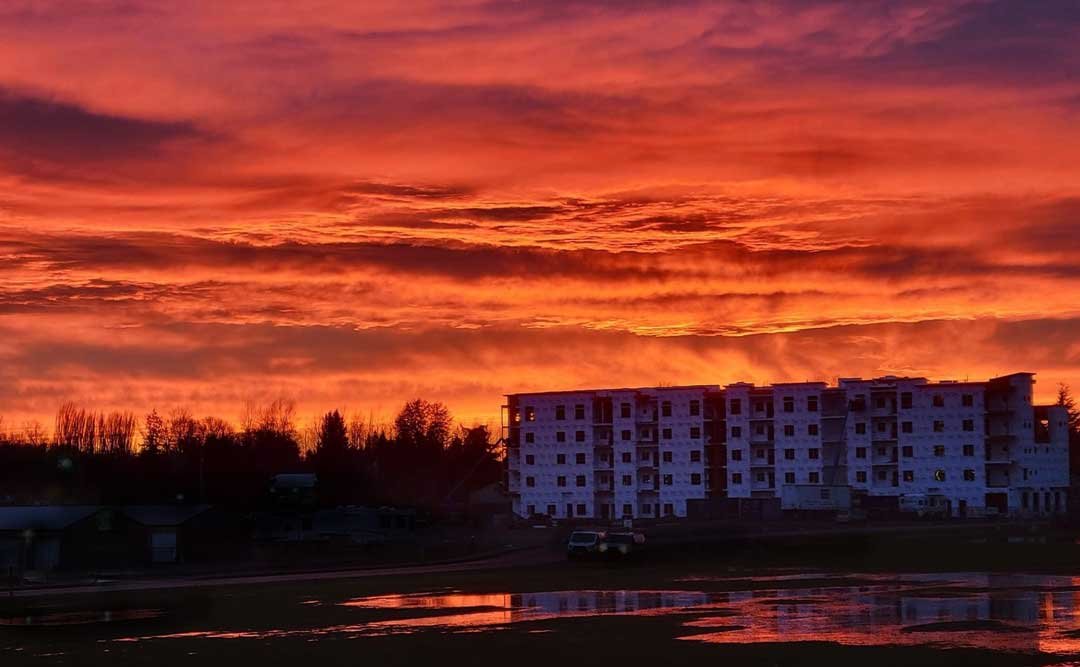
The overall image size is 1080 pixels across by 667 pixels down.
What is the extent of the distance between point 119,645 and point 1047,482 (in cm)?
16096

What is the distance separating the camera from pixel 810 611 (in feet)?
179

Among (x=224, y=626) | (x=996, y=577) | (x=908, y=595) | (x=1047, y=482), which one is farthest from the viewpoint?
(x=1047, y=482)

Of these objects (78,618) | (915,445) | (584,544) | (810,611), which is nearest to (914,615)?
(810,611)

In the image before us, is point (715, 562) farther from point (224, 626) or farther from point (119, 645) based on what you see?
Answer: point (119, 645)

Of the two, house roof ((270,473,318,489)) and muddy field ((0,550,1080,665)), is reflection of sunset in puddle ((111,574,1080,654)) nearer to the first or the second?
muddy field ((0,550,1080,665))

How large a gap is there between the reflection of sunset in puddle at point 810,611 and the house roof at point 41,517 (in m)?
45.2

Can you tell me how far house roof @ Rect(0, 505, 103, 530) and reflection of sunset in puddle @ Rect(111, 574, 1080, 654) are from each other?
45.2 m

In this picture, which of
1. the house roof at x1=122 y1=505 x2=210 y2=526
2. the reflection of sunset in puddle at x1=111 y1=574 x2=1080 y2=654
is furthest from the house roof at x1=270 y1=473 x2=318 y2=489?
the reflection of sunset in puddle at x1=111 y1=574 x2=1080 y2=654

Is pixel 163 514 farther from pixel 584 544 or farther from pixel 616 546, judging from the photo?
pixel 616 546

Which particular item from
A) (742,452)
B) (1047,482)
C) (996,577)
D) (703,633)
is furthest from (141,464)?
(703,633)

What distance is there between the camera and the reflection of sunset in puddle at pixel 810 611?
4509cm

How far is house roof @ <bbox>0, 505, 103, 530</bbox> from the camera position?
103375 millimetres

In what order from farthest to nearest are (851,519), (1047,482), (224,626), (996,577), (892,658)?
1. (1047,482)
2. (851,519)
3. (996,577)
4. (224,626)
5. (892,658)

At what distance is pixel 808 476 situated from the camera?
19575 cm
